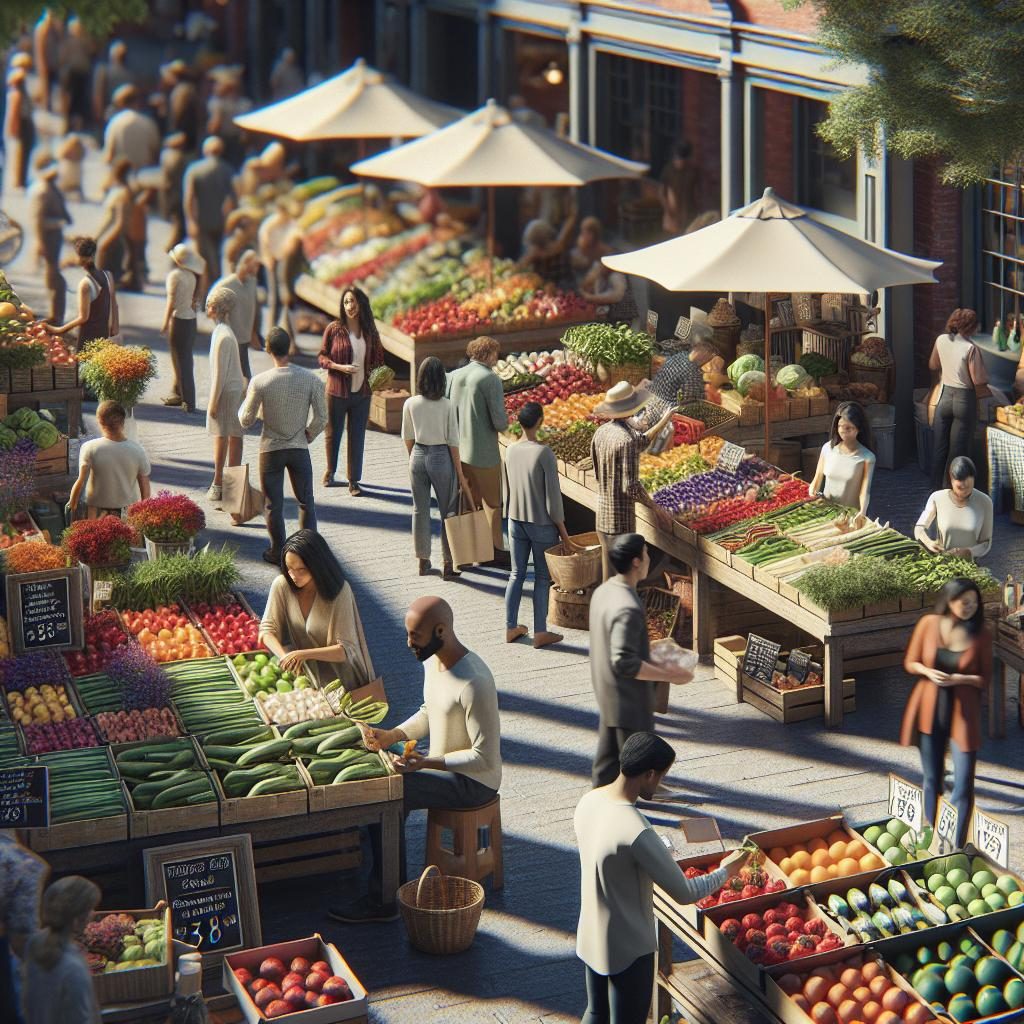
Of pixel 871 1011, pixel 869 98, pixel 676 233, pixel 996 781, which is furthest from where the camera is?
pixel 676 233

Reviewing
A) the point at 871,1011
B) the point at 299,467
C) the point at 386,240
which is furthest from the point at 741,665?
the point at 386,240

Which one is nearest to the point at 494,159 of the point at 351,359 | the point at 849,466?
the point at 351,359

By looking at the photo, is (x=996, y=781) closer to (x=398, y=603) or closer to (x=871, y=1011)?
(x=871, y=1011)

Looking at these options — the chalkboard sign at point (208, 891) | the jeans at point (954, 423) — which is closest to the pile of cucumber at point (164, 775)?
the chalkboard sign at point (208, 891)

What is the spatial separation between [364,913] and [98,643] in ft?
8.94

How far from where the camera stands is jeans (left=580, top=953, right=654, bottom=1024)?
7.49 meters

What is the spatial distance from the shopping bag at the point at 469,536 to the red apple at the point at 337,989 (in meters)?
5.84

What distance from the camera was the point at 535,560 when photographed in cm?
1280

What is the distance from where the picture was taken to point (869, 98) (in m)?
14.6

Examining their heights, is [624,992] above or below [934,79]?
below

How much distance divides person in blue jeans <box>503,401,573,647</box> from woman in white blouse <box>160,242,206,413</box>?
5884 millimetres

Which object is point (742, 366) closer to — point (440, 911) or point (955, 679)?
point (955, 679)

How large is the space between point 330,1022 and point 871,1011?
2.15 meters

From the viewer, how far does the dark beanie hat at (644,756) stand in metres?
7.30
